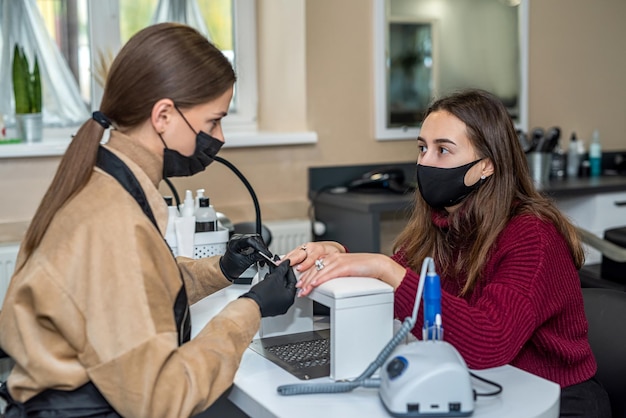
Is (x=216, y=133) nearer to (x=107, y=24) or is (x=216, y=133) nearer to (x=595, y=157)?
(x=107, y=24)

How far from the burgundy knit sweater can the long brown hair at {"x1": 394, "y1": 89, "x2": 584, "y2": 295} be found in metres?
0.03

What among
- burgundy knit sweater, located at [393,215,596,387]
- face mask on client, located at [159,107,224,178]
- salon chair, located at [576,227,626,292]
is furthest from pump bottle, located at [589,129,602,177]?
face mask on client, located at [159,107,224,178]

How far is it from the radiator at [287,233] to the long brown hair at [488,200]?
1.56 meters

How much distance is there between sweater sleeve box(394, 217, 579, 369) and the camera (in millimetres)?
1400

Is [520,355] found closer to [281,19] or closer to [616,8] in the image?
[281,19]

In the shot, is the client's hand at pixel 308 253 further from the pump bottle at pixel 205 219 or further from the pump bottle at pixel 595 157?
the pump bottle at pixel 595 157

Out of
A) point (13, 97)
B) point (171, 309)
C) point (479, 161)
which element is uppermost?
point (13, 97)

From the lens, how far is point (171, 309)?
1201 millimetres

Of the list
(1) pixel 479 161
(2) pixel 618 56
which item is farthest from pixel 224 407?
(2) pixel 618 56

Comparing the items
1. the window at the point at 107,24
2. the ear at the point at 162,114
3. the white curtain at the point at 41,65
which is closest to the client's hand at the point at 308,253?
the ear at the point at 162,114

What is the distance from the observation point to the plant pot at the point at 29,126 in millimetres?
3008

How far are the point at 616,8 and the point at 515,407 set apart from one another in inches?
130

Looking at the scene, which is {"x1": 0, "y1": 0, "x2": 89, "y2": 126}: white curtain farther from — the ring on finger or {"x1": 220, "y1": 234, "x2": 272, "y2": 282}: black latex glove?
the ring on finger

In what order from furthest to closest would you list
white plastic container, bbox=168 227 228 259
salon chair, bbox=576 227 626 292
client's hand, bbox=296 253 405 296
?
salon chair, bbox=576 227 626 292, white plastic container, bbox=168 227 228 259, client's hand, bbox=296 253 405 296
